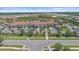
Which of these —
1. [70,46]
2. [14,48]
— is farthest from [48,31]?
[14,48]

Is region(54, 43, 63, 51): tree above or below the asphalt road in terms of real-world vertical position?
below

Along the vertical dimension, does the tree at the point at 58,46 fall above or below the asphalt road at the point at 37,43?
below

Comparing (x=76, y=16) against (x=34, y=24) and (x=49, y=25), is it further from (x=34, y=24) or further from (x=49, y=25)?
(x=34, y=24)

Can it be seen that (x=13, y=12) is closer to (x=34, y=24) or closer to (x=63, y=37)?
(x=34, y=24)

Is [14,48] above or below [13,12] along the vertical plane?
below

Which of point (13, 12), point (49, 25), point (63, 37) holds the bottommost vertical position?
point (63, 37)

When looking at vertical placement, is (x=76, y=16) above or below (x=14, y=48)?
above
